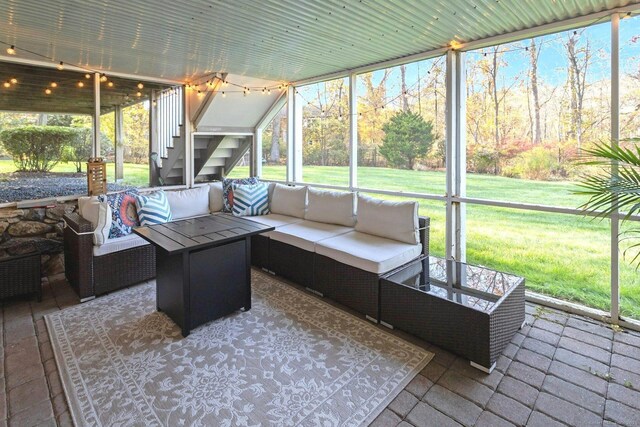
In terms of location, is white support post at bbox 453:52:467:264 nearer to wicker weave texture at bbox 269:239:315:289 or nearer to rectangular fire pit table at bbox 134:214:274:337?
wicker weave texture at bbox 269:239:315:289

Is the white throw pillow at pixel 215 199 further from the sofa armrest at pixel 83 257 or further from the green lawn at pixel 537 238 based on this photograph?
the green lawn at pixel 537 238

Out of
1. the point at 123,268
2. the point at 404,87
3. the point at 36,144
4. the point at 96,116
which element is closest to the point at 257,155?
the point at 96,116

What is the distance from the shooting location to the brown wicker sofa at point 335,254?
3.07 m

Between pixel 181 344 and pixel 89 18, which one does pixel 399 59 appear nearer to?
pixel 89 18

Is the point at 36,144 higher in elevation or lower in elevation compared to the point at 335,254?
higher

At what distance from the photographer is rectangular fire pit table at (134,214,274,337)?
9.07 feet

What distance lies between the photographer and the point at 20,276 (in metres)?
3.29

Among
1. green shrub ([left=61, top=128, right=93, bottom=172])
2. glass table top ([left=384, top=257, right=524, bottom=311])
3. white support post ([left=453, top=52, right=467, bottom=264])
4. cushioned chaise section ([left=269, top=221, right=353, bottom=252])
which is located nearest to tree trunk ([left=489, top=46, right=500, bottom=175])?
white support post ([left=453, top=52, right=467, bottom=264])

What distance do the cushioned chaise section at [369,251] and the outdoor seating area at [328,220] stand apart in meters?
0.02

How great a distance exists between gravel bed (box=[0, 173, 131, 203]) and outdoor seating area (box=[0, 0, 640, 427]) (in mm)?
23

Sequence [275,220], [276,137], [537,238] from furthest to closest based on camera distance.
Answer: [276,137]
[275,220]
[537,238]

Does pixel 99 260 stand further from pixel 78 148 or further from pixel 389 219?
pixel 389 219

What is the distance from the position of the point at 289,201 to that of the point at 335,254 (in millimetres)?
1585

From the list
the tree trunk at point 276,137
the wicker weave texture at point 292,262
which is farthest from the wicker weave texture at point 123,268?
the tree trunk at point 276,137
